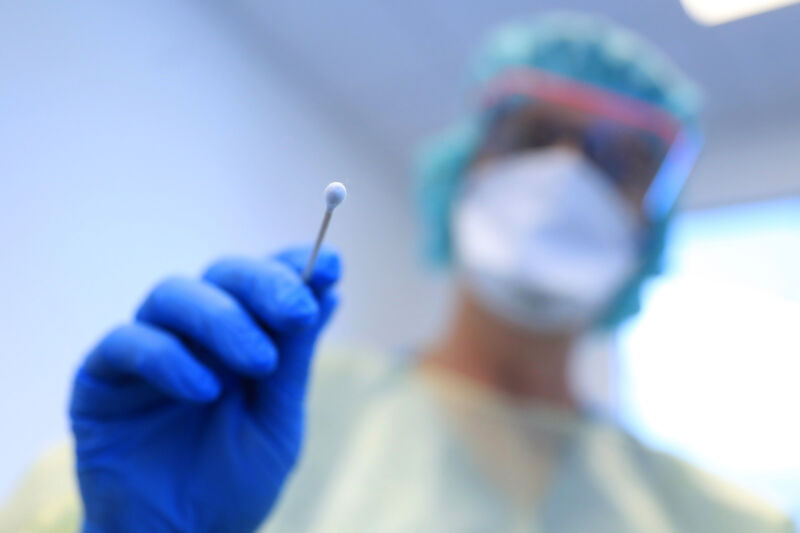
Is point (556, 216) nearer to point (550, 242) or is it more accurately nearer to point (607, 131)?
point (550, 242)

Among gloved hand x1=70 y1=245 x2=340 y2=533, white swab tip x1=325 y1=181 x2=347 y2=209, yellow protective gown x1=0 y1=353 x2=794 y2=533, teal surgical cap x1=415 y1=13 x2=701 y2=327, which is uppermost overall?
white swab tip x1=325 y1=181 x2=347 y2=209

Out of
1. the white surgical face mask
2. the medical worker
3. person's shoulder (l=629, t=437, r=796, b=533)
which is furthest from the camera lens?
the white surgical face mask

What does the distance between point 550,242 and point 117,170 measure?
2.08ft

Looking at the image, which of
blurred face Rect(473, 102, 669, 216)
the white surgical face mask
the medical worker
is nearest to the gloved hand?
the medical worker

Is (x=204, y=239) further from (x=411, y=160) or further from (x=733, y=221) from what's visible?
(x=733, y=221)

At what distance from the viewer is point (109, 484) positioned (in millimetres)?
468

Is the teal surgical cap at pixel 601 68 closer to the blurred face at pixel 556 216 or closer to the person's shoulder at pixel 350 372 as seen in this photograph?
the blurred face at pixel 556 216

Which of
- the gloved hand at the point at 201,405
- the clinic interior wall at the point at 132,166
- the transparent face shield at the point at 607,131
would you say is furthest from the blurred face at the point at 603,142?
the gloved hand at the point at 201,405

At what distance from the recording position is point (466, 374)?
1.01 m

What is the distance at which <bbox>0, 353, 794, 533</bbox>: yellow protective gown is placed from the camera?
0.67m

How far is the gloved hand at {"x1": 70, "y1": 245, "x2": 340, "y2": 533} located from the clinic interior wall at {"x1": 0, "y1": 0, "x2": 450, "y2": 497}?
0.20m

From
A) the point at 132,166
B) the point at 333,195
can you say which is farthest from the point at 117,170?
the point at 333,195

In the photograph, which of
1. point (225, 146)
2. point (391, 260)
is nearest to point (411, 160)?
point (391, 260)

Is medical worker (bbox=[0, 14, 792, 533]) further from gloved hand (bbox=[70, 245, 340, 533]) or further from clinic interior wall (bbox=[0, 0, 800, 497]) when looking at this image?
clinic interior wall (bbox=[0, 0, 800, 497])
